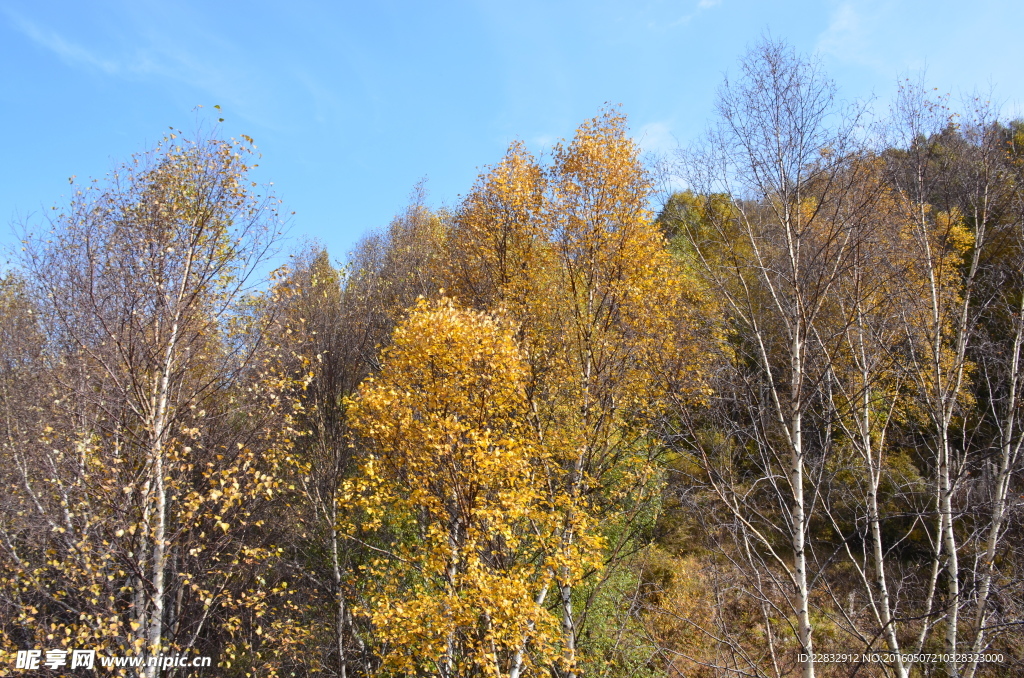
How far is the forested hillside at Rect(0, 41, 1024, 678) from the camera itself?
6312 millimetres

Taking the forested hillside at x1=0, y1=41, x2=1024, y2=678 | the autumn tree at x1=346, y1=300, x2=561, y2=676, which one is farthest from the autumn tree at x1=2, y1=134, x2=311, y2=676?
the autumn tree at x1=346, y1=300, x2=561, y2=676

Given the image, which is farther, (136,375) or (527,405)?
(527,405)

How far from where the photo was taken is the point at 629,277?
1058 cm

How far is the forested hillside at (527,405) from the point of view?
631 centimetres

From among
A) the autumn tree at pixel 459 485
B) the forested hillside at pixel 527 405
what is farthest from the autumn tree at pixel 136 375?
the autumn tree at pixel 459 485

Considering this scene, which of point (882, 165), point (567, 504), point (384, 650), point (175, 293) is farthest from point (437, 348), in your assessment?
point (384, 650)

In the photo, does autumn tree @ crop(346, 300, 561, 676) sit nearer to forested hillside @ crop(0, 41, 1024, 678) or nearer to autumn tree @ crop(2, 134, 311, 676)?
forested hillside @ crop(0, 41, 1024, 678)

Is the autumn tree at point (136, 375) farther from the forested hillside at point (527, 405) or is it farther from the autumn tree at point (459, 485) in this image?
→ the autumn tree at point (459, 485)

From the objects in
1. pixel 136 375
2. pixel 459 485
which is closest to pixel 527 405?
pixel 459 485

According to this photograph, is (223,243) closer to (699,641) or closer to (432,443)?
(432,443)

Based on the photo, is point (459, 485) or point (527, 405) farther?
point (527, 405)

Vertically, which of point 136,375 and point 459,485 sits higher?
point 136,375

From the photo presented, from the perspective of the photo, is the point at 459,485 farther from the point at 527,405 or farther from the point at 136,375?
the point at 136,375

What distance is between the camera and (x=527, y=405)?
9.87 meters
